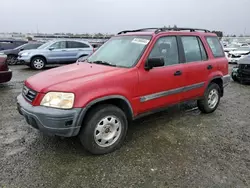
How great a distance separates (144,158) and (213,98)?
2824 mm

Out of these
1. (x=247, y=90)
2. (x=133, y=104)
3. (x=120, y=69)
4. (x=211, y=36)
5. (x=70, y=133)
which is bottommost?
(x=247, y=90)

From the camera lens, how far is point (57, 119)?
287cm

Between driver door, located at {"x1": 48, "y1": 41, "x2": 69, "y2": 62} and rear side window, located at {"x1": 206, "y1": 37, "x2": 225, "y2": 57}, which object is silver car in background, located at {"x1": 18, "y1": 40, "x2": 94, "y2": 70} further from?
rear side window, located at {"x1": 206, "y1": 37, "x2": 225, "y2": 57}

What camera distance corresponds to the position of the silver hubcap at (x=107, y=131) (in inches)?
128

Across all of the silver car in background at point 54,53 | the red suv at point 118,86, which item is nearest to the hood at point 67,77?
the red suv at point 118,86

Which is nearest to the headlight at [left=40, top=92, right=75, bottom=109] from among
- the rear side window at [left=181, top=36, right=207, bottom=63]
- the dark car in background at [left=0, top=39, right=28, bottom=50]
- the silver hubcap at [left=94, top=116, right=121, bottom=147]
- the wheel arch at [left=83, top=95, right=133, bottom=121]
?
the wheel arch at [left=83, top=95, right=133, bottom=121]

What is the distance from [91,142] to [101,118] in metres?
0.37

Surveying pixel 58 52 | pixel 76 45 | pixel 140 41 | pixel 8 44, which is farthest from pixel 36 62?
pixel 140 41

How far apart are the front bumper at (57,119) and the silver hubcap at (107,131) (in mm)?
332

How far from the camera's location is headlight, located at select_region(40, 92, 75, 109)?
9.59ft

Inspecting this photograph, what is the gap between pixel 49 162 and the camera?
313 centimetres

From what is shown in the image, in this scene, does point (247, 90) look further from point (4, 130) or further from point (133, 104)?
point (4, 130)

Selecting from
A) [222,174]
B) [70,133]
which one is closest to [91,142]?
[70,133]

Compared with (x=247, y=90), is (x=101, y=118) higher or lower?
higher
